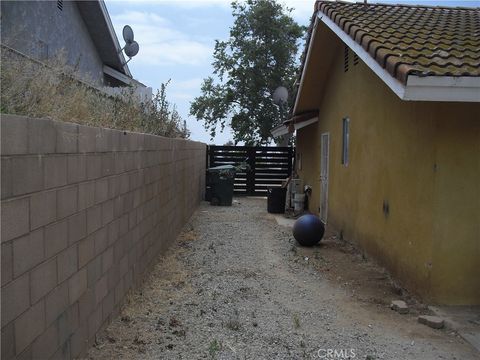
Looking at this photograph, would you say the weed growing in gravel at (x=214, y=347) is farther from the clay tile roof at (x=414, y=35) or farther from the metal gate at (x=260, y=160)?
the metal gate at (x=260, y=160)

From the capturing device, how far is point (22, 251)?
9.04 ft

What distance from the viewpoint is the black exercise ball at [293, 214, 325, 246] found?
893cm

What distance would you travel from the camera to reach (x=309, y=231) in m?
8.92

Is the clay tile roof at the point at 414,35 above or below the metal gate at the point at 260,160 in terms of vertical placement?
above

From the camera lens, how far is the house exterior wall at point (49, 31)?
10.0m

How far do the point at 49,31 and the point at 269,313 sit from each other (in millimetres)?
10766

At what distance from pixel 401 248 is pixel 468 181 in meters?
1.31

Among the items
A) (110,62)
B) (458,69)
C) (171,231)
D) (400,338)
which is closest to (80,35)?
(110,62)

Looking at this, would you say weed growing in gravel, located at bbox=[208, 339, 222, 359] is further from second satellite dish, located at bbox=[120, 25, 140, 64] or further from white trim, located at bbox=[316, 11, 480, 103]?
second satellite dish, located at bbox=[120, 25, 140, 64]

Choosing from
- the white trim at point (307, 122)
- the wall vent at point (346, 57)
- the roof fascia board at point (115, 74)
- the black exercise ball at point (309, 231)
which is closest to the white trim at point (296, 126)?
the white trim at point (307, 122)

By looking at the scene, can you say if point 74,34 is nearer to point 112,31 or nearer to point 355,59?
point 112,31

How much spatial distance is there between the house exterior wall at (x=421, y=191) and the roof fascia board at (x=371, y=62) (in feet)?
1.84

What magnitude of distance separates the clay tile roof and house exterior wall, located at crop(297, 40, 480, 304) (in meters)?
0.53

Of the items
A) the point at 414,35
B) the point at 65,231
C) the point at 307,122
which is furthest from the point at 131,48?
the point at 65,231
